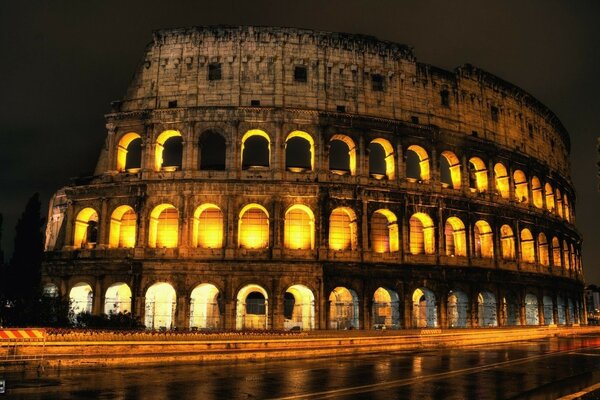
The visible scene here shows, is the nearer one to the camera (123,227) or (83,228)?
(123,227)

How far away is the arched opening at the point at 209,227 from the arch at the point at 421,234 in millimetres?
11700

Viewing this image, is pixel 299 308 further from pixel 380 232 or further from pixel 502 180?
pixel 502 180

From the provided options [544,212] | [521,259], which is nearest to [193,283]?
[521,259]

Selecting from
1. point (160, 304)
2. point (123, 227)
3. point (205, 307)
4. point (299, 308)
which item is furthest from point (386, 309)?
point (123, 227)

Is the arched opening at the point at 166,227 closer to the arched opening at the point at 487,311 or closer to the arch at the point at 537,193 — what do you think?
the arched opening at the point at 487,311

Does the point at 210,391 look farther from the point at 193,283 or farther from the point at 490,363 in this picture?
the point at 193,283

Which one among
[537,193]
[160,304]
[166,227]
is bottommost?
[160,304]

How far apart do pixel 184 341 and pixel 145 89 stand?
18.9 metres

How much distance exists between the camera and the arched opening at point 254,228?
3069 cm

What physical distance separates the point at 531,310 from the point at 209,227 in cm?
2398

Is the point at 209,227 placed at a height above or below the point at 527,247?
above

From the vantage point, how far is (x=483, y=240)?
35.9 m

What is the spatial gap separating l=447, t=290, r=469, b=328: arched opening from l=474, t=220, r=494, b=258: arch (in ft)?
11.2

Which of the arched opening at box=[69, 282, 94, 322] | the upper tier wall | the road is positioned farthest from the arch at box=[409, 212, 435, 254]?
the arched opening at box=[69, 282, 94, 322]
